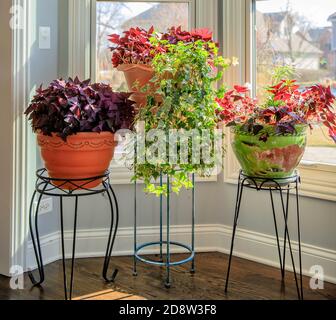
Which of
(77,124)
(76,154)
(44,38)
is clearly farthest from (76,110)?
(44,38)

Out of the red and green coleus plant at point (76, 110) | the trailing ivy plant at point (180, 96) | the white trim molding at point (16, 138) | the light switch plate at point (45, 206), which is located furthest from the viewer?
the light switch plate at point (45, 206)

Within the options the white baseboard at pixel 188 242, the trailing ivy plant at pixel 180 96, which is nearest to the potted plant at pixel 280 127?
the trailing ivy plant at pixel 180 96

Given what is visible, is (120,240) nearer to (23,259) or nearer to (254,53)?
(23,259)

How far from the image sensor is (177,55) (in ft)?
6.35

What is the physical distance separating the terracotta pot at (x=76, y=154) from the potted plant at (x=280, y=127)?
0.57m

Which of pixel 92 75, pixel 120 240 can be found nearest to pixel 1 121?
pixel 92 75

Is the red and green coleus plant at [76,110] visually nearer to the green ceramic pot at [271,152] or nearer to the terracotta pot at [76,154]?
the terracotta pot at [76,154]

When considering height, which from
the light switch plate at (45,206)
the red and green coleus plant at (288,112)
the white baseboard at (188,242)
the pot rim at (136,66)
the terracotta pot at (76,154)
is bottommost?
the white baseboard at (188,242)

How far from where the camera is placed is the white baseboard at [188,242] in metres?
2.38

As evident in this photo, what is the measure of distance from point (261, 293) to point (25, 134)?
4.55 feet

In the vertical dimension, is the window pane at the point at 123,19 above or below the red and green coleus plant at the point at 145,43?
above

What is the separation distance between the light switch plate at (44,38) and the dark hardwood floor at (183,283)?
3.82ft

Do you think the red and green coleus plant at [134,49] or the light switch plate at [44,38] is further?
the light switch plate at [44,38]

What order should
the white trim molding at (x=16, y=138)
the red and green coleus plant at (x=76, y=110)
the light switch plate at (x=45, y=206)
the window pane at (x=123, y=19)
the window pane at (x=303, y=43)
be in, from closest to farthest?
1. the red and green coleus plant at (x=76, y=110)
2. the white trim molding at (x=16, y=138)
3. the window pane at (x=303, y=43)
4. the light switch plate at (x=45, y=206)
5. the window pane at (x=123, y=19)
